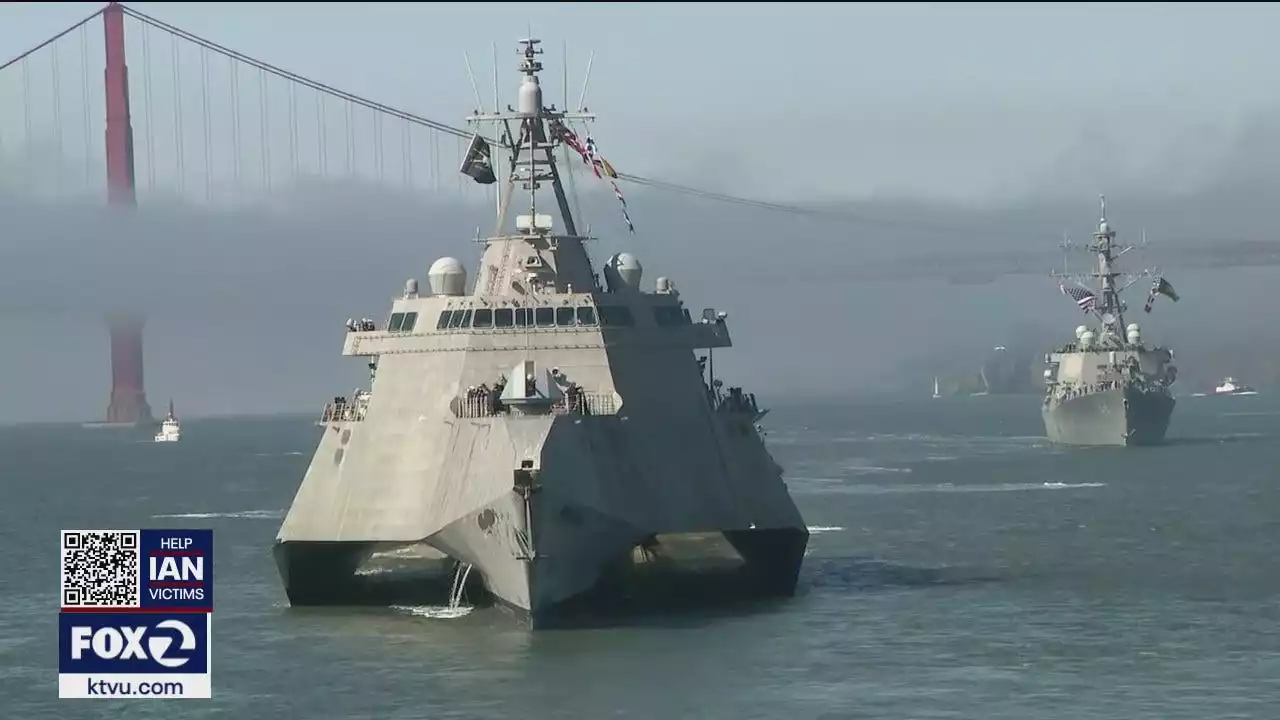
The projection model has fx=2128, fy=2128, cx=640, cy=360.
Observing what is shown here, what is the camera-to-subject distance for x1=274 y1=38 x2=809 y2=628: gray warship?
41344mm

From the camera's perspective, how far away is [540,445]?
4112cm

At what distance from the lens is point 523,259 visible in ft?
150

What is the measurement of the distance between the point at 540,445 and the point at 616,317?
14.6ft

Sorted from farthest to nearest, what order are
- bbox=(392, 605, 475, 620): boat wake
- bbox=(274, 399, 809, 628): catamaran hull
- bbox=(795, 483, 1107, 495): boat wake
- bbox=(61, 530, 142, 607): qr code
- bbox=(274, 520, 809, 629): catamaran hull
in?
bbox=(795, 483, 1107, 495): boat wake → bbox=(392, 605, 475, 620): boat wake → bbox=(274, 520, 809, 629): catamaran hull → bbox=(274, 399, 809, 628): catamaran hull → bbox=(61, 530, 142, 607): qr code

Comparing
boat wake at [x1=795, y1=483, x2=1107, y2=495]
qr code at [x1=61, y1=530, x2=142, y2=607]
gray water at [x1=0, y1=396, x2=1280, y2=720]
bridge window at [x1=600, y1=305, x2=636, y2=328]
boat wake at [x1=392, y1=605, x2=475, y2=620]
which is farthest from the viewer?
boat wake at [x1=795, y1=483, x2=1107, y2=495]

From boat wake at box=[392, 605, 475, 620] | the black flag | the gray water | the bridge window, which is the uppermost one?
the black flag

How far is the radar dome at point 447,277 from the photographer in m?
46.2

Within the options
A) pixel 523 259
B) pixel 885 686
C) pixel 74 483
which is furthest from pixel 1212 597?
pixel 74 483

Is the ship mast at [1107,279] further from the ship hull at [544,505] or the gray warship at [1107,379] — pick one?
the ship hull at [544,505]

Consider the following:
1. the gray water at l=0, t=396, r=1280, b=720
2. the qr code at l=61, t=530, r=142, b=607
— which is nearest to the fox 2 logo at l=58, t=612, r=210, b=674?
the qr code at l=61, t=530, r=142, b=607
